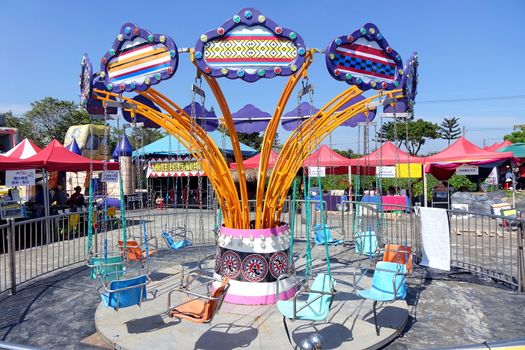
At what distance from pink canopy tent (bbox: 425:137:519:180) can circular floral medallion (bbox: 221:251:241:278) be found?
11972 mm

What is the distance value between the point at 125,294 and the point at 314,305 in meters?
2.16

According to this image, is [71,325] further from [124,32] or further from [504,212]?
[504,212]

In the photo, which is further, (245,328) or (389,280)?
(389,280)

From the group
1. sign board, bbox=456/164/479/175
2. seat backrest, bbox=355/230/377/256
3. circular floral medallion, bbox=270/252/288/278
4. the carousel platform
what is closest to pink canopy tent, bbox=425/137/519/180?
sign board, bbox=456/164/479/175

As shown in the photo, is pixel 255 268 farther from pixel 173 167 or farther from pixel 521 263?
pixel 173 167

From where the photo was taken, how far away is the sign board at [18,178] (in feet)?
36.1

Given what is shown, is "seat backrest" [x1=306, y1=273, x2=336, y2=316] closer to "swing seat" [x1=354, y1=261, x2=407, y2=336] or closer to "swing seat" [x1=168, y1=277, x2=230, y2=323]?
"swing seat" [x1=354, y1=261, x2=407, y2=336]

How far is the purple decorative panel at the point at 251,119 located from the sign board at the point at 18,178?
240 inches

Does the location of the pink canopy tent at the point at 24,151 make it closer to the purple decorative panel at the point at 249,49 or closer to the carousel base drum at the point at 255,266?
the carousel base drum at the point at 255,266

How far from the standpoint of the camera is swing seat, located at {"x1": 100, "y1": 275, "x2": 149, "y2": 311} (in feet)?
14.7

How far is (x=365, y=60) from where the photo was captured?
507 cm

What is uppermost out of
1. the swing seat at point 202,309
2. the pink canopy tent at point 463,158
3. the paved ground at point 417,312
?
the pink canopy tent at point 463,158

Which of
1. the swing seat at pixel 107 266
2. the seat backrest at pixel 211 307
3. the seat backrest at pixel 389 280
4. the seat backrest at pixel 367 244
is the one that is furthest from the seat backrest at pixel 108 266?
the seat backrest at pixel 367 244

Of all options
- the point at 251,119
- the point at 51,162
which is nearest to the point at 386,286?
the point at 251,119
